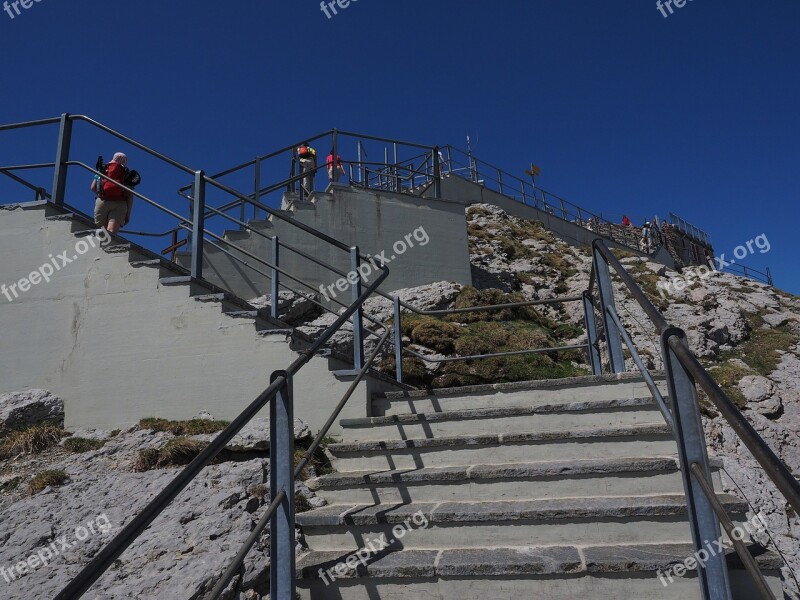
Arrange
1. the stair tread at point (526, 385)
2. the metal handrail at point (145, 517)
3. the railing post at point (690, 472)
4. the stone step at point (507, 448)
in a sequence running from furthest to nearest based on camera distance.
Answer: the stair tread at point (526, 385)
the stone step at point (507, 448)
the railing post at point (690, 472)
the metal handrail at point (145, 517)

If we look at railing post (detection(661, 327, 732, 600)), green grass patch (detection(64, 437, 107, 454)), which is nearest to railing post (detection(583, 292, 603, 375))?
railing post (detection(661, 327, 732, 600))

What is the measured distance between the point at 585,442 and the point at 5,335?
557 centimetres

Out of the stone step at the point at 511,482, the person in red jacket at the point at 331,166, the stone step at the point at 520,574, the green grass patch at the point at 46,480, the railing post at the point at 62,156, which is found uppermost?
the person in red jacket at the point at 331,166

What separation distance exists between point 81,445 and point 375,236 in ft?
28.0

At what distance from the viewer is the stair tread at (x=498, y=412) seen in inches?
169

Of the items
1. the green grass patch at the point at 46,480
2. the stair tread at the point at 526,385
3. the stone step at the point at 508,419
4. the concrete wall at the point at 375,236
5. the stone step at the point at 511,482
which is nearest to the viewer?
the stone step at the point at 511,482

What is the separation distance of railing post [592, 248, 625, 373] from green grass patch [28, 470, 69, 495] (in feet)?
14.3

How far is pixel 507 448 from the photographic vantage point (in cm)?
420

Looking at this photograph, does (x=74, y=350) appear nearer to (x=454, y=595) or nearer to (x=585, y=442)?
(x=454, y=595)

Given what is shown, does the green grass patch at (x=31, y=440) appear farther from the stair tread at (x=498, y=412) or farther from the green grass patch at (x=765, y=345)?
the green grass patch at (x=765, y=345)

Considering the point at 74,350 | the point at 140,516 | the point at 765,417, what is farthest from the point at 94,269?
the point at 765,417

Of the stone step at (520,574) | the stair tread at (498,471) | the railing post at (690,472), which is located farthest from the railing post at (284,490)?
the railing post at (690,472)

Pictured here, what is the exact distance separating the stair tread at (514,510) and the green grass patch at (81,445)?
222 centimetres

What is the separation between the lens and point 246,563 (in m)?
3.14
